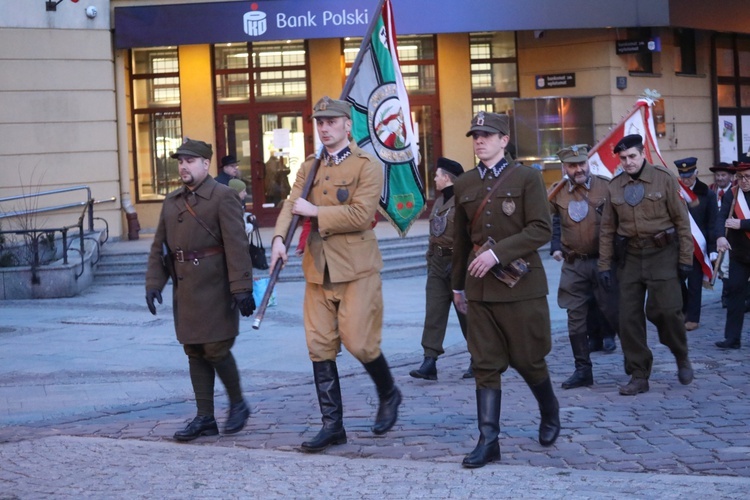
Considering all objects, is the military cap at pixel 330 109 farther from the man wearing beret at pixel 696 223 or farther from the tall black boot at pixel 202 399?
the man wearing beret at pixel 696 223

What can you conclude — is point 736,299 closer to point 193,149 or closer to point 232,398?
point 232,398

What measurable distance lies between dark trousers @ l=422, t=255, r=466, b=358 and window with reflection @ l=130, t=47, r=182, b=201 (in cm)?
1289

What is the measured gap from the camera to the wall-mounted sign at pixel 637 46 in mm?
21516

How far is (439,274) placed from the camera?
31.4ft

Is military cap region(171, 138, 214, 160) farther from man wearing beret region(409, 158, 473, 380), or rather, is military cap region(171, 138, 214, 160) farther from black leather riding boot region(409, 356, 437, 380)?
black leather riding boot region(409, 356, 437, 380)

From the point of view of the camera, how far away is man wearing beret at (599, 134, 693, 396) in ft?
28.3

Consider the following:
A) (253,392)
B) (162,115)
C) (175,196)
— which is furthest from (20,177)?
(175,196)

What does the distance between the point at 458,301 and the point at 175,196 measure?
195 cm

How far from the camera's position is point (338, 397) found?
700 cm

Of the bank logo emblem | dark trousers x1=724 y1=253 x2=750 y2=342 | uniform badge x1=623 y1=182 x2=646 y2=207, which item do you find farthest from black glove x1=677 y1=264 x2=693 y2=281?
the bank logo emblem

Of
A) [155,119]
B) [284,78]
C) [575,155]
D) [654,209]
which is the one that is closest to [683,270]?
[654,209]

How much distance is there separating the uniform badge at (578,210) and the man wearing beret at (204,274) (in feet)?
10.3

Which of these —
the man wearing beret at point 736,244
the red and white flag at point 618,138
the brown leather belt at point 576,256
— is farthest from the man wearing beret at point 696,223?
the brown leather belt at point 576,256

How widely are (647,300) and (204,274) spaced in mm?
3529
